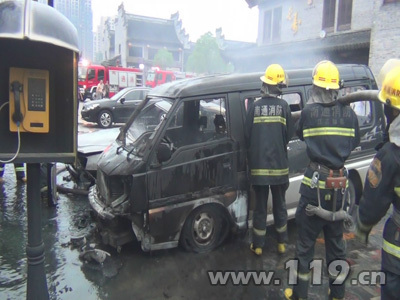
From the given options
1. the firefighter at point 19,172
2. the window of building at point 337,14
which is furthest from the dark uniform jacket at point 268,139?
the window of building at point 337,14

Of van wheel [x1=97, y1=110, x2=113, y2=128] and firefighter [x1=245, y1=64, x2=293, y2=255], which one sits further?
van wheel [x1=97, y1=110, x2=113, y2=128]

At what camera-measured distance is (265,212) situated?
413 cm

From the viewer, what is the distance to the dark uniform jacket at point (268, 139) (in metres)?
4.01

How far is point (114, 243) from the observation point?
396 cm

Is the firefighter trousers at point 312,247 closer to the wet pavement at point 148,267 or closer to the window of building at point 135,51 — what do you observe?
the wet pavement at point 148,267

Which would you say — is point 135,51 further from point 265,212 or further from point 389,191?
point 389,191

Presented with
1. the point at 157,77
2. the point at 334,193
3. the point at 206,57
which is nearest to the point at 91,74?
the point at 157,77

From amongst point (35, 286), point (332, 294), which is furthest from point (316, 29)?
point (35, 286)

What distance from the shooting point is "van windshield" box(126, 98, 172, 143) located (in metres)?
4.27

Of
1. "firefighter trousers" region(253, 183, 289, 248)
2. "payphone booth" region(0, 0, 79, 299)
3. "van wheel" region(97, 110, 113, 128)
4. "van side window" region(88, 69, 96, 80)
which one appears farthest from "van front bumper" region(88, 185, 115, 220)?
"van side window" region(88, 69, 96, 80)

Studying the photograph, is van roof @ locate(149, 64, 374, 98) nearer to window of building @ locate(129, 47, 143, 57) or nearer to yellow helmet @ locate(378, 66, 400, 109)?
yellow helmet @ locate(378, 66, 400, 109)

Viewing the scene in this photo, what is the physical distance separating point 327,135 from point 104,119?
39.2 feet

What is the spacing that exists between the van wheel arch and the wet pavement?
0.35 feet

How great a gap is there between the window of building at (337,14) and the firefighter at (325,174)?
1327cm
